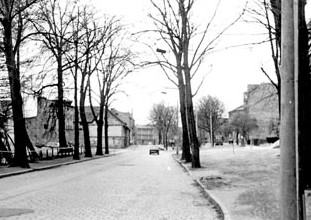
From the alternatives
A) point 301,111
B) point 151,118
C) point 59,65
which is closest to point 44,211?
point 301,111

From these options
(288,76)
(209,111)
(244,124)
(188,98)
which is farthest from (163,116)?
(288,76)

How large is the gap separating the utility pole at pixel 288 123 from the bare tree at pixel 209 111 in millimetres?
93070

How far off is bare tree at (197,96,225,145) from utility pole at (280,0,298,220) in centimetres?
9307

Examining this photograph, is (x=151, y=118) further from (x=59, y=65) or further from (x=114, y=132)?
(x=59, y=65)

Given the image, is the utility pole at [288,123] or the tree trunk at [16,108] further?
the tree trunk at [16,108]

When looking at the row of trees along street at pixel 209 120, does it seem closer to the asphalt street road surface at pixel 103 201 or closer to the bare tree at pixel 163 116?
the bare tree at pixel 163 116

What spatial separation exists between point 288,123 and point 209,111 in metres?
94.3

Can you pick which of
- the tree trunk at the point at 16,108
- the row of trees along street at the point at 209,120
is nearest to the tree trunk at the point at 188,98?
the tree trunk at the point at 16,108

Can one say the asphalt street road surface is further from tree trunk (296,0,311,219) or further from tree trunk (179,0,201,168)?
tree trunk (179,0,201,168)

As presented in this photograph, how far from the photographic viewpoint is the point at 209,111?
99.4 meters

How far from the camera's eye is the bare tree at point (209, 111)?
99438mm

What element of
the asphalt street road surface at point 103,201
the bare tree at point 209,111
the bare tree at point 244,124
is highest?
the bare tree at point 209,111

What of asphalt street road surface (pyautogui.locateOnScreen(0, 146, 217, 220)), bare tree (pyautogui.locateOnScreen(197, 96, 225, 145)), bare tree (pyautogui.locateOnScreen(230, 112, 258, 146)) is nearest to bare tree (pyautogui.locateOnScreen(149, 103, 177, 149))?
bare tree (pyautogui.locateOnScreen(197, 96, 225, 145))

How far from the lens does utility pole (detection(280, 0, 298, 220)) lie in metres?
5.47
